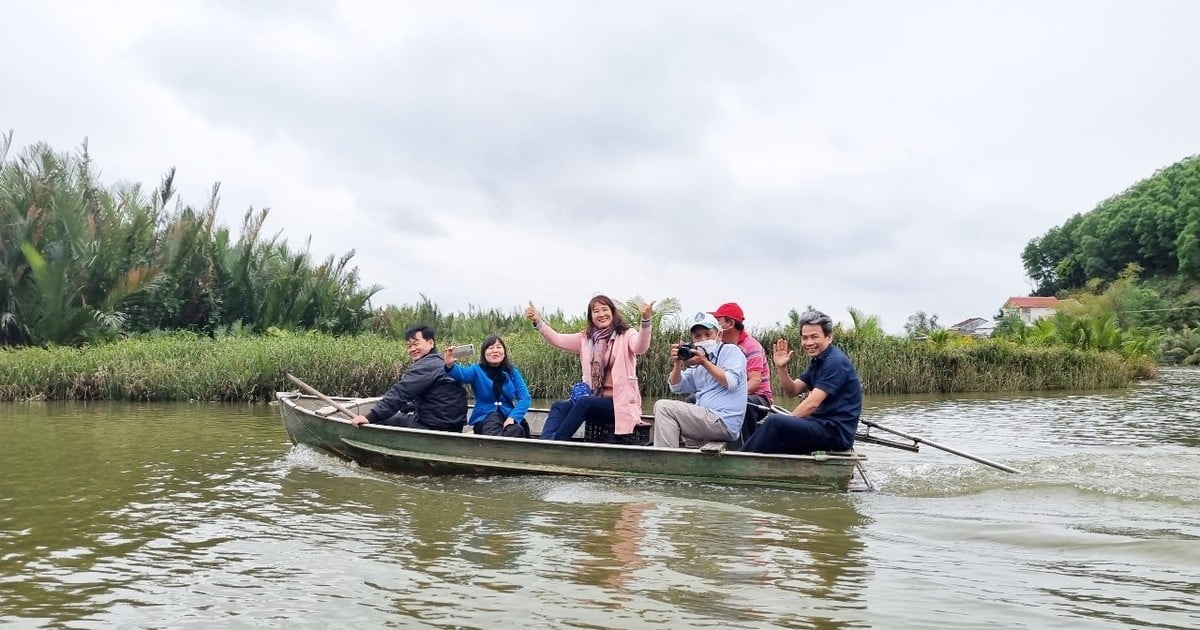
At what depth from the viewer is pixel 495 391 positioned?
9.34 metres

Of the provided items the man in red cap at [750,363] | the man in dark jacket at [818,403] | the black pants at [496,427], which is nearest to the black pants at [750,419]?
the man in red cap at [750,363]

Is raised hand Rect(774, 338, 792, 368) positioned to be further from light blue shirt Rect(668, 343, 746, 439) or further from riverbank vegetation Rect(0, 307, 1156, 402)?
riverbank vegetation Rect(0, 307, 1156, 402)

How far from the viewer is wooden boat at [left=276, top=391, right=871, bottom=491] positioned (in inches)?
310

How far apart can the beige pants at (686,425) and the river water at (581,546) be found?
0.48 m

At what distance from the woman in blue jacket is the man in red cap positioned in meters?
2.05

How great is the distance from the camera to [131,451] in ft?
34.2

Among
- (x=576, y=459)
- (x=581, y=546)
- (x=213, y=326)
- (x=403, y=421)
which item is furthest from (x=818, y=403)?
(x=213, y=326)

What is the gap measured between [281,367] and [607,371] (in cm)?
1040

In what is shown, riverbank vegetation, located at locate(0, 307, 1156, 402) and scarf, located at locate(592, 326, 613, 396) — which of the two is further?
riverbank vegetation, located at locate(0, 307, 1156, 402)

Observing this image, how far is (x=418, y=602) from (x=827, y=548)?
256 cm

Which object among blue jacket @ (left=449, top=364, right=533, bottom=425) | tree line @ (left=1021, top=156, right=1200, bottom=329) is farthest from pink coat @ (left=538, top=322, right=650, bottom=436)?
tree line @ (left=1021, top=156, right=1200, bottom=329)

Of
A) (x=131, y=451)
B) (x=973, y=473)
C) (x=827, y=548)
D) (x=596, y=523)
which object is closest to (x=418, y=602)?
(x=596, y=523)

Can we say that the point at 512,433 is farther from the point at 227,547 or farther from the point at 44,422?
the point at 44,422

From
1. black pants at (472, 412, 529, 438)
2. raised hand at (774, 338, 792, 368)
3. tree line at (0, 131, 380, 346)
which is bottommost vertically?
black pants at (472, 412, 529, 438)
